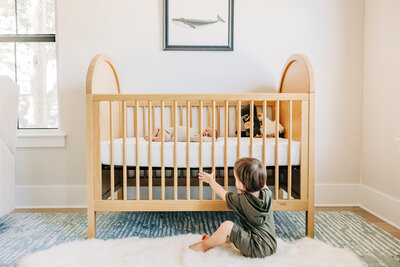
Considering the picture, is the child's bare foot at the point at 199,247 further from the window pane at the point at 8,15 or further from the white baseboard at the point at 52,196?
the window pane at the point at 8,15

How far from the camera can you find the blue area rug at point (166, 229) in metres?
1.45

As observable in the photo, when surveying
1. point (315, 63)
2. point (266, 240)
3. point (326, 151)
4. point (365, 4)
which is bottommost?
point (266, 240)

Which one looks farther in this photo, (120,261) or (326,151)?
(326,151)

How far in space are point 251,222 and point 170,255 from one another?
39cm

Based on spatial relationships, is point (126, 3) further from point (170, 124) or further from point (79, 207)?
point (79, 207)

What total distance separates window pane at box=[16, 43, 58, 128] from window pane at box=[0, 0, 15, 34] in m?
0.17

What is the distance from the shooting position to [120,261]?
1.26m

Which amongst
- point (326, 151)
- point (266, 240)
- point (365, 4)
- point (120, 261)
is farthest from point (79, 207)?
point (365, 4)

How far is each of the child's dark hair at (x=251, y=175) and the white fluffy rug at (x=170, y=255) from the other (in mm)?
308

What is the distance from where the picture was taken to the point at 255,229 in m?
1.30

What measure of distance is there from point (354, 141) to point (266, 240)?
1445mm

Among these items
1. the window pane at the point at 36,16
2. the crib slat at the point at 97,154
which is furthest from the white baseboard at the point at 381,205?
the window pane at the point at 36,16

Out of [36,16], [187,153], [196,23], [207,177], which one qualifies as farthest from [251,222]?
[36,16]

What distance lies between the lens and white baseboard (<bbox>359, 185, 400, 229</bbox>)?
1.86 m
